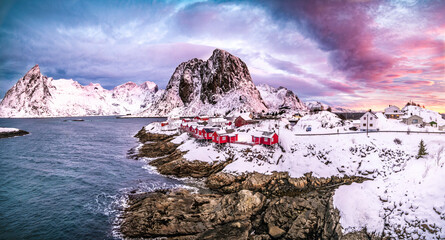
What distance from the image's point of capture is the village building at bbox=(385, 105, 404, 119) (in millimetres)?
67000

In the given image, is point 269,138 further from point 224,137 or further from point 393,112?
point 393,112

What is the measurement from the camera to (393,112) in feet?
224

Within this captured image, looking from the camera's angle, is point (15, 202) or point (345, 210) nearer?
point (345, 210)

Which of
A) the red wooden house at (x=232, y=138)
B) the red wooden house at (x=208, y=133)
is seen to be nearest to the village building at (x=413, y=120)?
the red wooden house at (x=232, y=138)

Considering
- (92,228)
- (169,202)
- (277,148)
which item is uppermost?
(277,148)

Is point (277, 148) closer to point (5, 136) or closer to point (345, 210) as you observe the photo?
point (345, 210)

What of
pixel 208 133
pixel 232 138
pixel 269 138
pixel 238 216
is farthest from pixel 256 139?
pixel 238 216

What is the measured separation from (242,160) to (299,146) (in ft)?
36.0

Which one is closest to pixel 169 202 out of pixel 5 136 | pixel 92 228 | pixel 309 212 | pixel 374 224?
pixel 92 228

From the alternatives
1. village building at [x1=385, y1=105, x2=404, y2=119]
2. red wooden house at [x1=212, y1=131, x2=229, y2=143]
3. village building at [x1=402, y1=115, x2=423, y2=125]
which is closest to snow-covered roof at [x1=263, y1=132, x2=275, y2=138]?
red wooden house at [x1=212, y1=131, x2=229, y2=143]

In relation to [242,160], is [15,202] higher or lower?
lower

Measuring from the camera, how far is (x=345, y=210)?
18672 mm

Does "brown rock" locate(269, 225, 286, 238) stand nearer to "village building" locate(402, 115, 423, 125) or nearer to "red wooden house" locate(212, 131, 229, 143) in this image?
"red wooden house" locate(212, 131, 229, 143)

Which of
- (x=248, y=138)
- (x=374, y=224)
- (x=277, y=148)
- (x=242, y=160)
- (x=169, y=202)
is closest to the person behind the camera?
(x=374, y=224)
